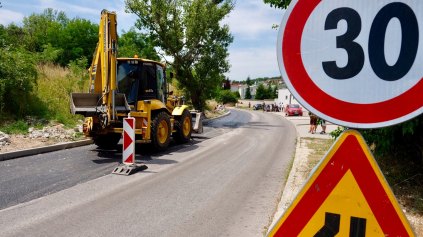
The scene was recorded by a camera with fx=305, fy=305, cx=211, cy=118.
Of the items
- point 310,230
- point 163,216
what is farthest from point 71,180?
point 310,230

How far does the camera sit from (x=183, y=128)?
11992 millimetres

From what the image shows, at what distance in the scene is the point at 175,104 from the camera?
13.3m

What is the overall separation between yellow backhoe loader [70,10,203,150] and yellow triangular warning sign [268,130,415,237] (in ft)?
22.8

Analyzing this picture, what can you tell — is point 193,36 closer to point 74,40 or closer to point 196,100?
point 196,100

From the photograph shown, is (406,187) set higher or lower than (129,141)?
lower

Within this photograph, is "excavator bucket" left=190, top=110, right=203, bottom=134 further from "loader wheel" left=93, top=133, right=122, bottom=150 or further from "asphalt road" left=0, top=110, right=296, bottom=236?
"asphalt road" left=0, top=110, right=296, bottom=236

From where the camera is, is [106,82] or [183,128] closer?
[106,82]

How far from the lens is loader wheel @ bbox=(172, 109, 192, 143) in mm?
11664

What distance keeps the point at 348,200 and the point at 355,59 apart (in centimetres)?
73

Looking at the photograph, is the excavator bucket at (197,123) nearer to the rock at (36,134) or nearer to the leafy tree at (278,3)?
the rock at (36,134)

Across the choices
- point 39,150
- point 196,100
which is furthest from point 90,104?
point 196,100

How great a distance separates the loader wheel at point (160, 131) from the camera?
31.5ft

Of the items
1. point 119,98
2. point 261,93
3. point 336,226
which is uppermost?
point 261,93

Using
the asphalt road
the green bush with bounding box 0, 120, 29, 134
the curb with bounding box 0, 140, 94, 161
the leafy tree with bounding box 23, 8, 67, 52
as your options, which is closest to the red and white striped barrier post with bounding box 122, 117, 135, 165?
the asphalt road
